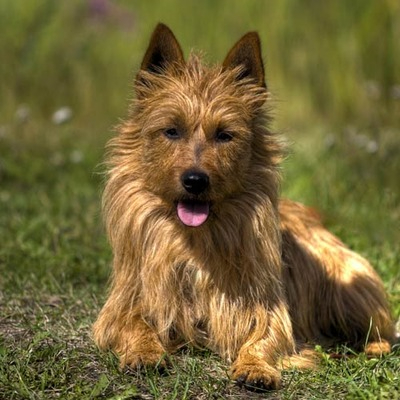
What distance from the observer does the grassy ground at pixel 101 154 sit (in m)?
4.02

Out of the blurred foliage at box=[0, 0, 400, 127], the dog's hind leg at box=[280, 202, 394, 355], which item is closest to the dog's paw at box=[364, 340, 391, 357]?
the dog's hind leg at box=[280, 202, 394, 355]

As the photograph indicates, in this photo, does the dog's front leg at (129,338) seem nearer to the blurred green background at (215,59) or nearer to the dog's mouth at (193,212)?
the dog's mouth at (193,212)

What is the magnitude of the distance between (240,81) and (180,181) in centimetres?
62

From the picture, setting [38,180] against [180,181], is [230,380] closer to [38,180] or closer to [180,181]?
[180,181]

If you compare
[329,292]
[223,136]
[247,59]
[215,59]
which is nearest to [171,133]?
[223,136]

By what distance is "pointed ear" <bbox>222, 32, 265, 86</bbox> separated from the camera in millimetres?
4348

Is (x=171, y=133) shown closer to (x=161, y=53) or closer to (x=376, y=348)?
(x=161, y=53)

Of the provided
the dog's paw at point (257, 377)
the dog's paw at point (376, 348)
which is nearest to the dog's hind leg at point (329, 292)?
the dog's paw at point (376, 348)

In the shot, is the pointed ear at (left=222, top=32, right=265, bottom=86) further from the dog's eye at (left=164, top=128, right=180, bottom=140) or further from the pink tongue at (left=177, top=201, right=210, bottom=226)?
the pink tongue at (left=177, top=201, right=210, bottom=226)

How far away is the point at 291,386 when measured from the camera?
3998 mm

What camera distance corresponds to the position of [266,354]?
4184mm

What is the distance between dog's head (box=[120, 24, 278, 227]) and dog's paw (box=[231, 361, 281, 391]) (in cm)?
66

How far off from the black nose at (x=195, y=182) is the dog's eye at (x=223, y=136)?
0.85ft

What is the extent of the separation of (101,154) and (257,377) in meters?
5.41
